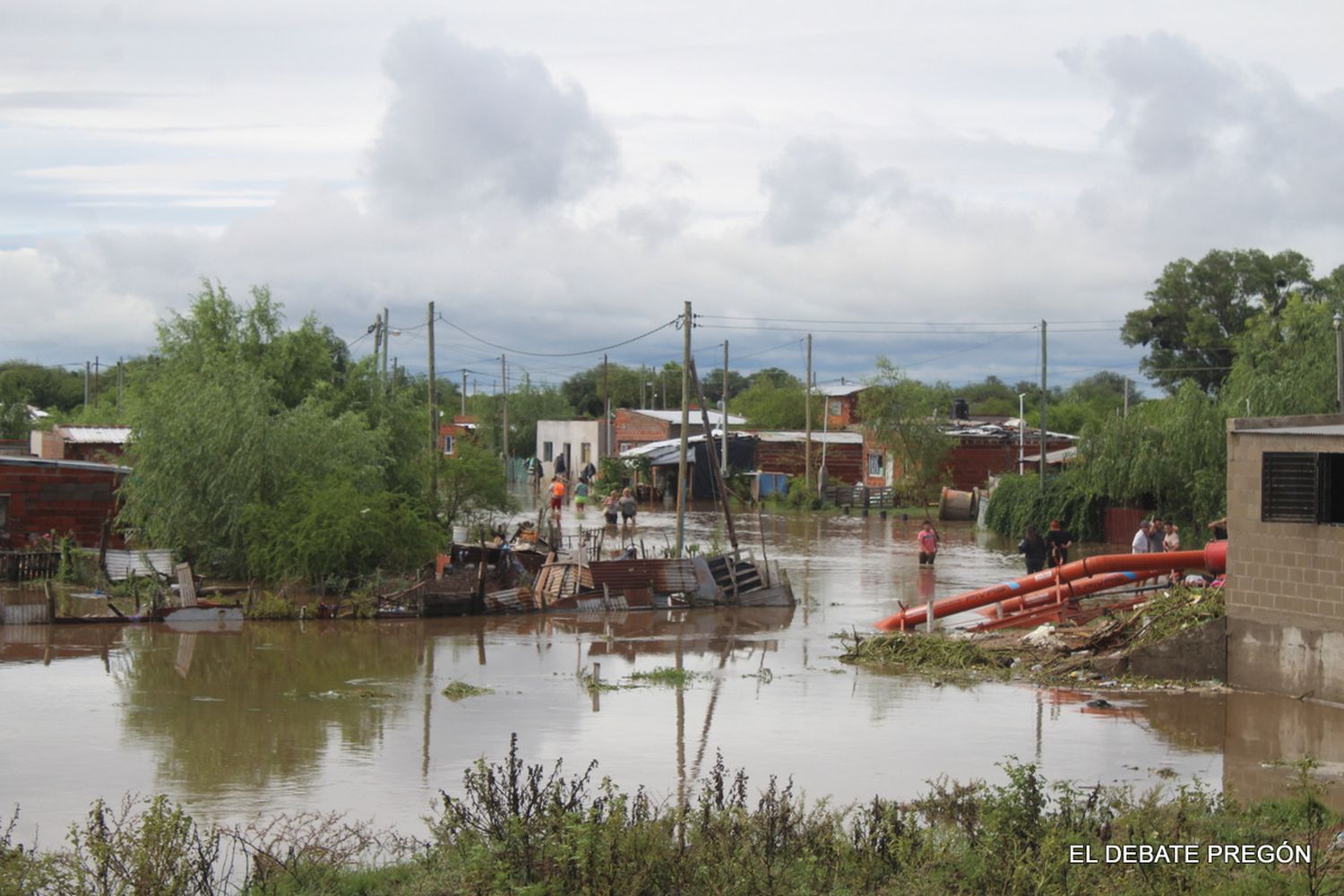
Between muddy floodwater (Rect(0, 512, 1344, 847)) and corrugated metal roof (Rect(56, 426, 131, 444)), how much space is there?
21968 millimetres

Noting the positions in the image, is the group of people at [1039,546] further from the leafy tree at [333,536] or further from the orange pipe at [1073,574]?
the leafy tree at [333,536]

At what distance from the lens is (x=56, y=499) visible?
103 ft

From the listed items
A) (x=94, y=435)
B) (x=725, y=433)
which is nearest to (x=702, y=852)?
(x=94, y=435)

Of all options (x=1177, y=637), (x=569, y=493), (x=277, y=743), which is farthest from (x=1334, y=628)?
(x=569, y=493)

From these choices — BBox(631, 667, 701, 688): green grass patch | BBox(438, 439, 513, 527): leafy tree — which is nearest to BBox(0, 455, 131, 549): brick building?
BBox(438, 439, 513, 527): leafy tree

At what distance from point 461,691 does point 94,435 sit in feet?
100

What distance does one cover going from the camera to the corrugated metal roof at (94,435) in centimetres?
4331

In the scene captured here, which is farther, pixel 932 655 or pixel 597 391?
pixel 597 391

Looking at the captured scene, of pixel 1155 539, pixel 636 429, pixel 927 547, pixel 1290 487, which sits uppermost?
pixel 636 429

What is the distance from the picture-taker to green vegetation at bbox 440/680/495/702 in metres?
A: 17.6

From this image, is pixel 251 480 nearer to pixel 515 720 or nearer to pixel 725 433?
pixel 515 720

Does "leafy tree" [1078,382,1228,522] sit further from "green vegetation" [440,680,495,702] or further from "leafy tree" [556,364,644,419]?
"leafy tree" [556,364,644,419]

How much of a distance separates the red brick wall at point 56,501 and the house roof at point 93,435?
1119cm

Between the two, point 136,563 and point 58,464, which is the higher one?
point 58,464
